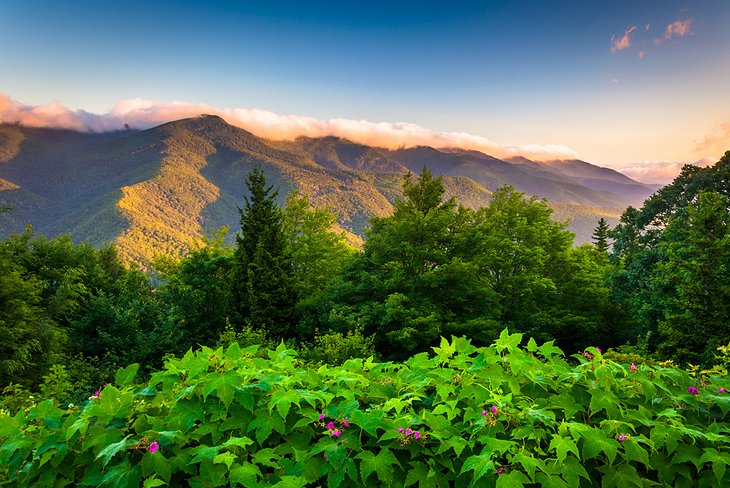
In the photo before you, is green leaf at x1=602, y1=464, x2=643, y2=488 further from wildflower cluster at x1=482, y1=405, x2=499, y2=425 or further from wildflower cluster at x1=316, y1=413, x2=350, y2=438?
wildflower cluster at x1=316, y1=413, x2=350, y2=438

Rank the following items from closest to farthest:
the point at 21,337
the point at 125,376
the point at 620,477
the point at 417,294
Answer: the point at 620,477 → the point at 125,376 → the point at 21,337 → the point at 417,294

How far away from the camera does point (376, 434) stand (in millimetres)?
1742

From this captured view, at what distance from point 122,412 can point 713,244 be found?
Answer: 2180 centimetres

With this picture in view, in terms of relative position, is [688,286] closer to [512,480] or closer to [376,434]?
[512,480]

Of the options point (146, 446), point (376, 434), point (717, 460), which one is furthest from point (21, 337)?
point (717, 460)

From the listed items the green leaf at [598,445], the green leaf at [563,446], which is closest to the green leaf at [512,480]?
the green leaf at [563,446]

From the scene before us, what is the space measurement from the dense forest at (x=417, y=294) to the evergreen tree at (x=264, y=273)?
9cm

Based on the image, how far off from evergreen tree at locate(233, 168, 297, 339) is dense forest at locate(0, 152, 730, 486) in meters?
0.09

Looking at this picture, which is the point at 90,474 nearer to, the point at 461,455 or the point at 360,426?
the point at 360,426

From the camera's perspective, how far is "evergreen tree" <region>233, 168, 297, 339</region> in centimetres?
2514

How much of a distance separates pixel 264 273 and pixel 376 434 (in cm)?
2477

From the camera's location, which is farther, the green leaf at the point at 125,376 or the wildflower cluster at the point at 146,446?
the green leaf at the point at 125,376

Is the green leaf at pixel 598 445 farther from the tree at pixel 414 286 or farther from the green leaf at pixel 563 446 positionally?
the tree at pixel 414 286

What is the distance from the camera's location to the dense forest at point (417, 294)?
17.2m
